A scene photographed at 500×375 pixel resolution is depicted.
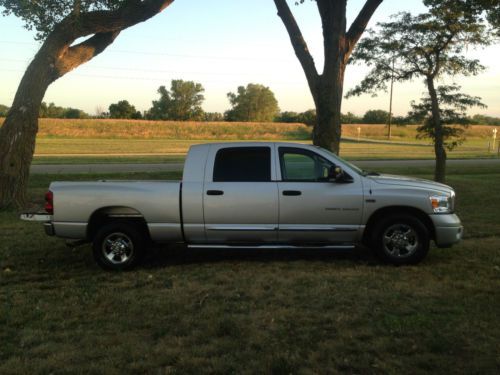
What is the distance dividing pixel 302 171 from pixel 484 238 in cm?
405

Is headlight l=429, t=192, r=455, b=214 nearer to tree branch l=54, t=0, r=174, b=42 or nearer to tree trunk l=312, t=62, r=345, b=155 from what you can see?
tree trunk l=312, t=62, r=345, b=155

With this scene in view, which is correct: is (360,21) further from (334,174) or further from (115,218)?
(115,218)

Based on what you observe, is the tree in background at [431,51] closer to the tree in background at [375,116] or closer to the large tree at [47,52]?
the large tree at [47,52]

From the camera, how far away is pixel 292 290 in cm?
558

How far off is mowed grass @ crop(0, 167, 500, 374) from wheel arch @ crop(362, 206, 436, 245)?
0.43 metres

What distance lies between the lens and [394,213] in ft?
21.9

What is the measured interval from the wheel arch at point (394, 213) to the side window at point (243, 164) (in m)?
1.49

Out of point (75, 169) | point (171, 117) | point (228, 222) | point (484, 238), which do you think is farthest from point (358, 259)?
point (171, 117)

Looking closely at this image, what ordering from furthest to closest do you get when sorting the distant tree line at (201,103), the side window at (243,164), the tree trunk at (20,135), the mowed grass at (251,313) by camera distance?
the distant tree line at (201,103) < the tree trunk at (20,135) < the side window at (243,164) < the mowed grass at (251,313)

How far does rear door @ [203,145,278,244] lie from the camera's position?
6.59m

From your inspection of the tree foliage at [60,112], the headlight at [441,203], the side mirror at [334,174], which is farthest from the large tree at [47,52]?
the tree foliage at [60,112]

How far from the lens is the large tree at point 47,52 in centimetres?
1132

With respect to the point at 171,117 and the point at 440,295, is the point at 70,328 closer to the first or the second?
the point at 440,295

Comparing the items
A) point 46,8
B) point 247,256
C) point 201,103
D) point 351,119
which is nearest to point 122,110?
point 201,103
